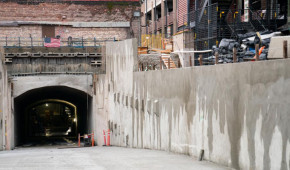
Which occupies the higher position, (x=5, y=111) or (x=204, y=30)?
(x=204, y=30)

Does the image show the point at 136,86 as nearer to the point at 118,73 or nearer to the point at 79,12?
the point at 118,73

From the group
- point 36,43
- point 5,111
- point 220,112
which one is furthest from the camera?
point 36,43

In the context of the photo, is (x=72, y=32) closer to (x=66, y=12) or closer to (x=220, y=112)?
(x=66, y=12)

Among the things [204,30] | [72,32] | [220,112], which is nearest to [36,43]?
[72,32]

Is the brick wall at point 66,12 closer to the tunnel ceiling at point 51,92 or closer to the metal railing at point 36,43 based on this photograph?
the metal railing at point 36,43

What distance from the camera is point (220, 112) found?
12.0m

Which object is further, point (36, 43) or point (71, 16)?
point (71, 16)

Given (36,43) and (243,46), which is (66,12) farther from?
(243,46)

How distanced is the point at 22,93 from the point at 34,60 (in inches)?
114

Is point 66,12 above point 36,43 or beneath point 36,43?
above

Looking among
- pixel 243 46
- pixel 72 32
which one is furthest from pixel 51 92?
pixel 243 46

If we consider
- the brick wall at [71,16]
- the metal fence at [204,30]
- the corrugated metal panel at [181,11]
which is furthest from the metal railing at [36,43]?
the metal fence at [204,30]

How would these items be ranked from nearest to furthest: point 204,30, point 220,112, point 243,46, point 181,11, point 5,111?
point 220,112, point 243,46, point 204,30, point 5,111, point 181,11

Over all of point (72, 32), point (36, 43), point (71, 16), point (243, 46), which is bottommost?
point (243, 46)
